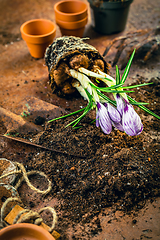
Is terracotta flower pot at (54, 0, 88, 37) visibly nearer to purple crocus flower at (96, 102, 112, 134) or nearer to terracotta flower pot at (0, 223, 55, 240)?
purple crocus flower at (96, 102, 112, 134)

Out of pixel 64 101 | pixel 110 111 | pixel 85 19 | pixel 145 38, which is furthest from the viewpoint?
pixel 85 19

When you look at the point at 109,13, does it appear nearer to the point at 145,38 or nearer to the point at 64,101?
the point at 145,38

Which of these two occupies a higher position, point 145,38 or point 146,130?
point 145,38

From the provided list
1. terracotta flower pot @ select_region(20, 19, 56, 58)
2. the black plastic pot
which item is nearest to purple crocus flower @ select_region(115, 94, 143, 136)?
terracotta flower pot @ select_region(20, 19, 56, 58)

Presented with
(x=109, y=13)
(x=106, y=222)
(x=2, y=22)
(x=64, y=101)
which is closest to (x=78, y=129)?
(x=64, y=101)

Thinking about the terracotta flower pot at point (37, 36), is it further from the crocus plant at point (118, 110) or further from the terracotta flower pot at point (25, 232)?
the terracotta flower pot at point (25, 232)

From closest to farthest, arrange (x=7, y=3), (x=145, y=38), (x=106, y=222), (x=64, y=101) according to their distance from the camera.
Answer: (x=106, y=222) < (x=64, y=101) < (x=145, y=38) < (x=7, y=3)

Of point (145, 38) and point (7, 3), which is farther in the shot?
point (7, 3)
